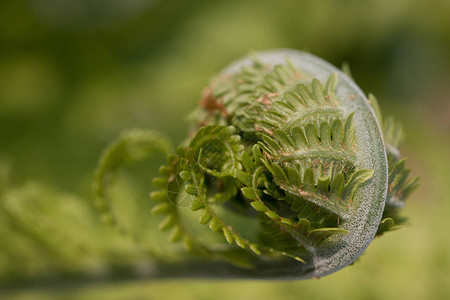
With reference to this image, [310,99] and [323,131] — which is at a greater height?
[310,99]

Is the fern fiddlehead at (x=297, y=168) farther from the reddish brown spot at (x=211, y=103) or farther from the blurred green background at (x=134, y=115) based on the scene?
the blurred green background at (x=134, y=115)

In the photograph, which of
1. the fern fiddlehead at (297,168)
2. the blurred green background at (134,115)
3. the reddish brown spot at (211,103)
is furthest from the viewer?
the blurred green background at (134,115)

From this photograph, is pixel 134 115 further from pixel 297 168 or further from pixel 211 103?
pixel 297 168

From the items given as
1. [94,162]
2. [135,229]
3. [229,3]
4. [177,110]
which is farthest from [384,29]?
[135,229]

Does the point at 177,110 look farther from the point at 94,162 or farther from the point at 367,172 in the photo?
the point at 367,172

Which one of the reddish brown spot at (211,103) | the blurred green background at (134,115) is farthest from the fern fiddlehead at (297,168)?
the blurred green background at (134,115)

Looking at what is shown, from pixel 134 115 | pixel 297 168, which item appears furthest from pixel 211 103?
pixel 134 115
